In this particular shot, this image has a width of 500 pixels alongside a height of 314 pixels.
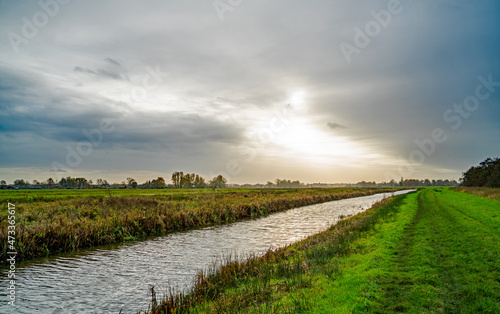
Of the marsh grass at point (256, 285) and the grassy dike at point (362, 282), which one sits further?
the marsh grass at point (256, 285)

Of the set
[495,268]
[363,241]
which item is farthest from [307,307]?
[363,241]

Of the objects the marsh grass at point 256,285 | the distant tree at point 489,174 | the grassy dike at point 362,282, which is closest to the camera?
the grassy dike at point 362,282

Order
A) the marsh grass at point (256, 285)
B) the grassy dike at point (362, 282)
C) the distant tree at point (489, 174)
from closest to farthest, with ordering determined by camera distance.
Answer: the grassy dike at point (362, 282) → the marsh grass at point (256, 285) → the distant tree at point (489, 174)

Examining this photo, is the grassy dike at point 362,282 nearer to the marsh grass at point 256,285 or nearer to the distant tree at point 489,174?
the marsh grass at point 256,285

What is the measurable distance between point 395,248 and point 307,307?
865cm

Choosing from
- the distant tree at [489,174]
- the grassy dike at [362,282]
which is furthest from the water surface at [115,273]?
the distant tree at [489,174]

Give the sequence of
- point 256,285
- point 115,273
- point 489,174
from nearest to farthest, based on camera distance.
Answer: point 256,285, point 115,273, point 489,174

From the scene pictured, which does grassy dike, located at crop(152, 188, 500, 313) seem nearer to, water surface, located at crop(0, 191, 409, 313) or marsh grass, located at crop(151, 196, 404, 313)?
marsh grass, located at crop(151, 196, 404, 313)

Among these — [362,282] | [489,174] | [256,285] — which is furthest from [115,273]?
[489,174]

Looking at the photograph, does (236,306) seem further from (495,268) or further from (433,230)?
(433,230)

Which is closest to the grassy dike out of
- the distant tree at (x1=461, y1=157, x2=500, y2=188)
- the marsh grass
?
the marsh grass

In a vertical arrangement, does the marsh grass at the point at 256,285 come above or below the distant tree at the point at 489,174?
below

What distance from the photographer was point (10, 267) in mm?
14023

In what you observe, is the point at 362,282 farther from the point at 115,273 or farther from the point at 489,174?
the point at 489,174
